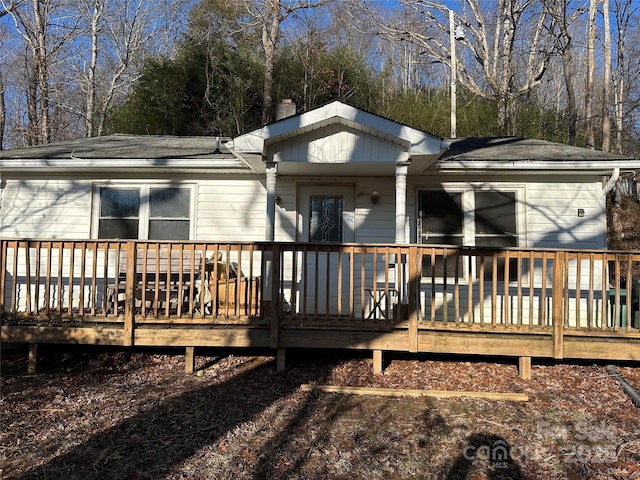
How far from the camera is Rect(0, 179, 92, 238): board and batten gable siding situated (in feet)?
24.5

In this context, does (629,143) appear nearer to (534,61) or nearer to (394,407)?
(534,61)

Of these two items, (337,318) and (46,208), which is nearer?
(337,318)

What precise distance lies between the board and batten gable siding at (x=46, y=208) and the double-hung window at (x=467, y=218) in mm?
5448

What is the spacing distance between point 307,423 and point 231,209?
4.21 m

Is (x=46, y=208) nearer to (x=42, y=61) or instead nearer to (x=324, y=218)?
(x=324, y=218)

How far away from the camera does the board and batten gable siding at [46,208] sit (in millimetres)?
7477

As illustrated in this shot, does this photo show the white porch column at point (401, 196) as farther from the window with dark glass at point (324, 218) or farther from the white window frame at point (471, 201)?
the window with dark glass at point (324, 218)

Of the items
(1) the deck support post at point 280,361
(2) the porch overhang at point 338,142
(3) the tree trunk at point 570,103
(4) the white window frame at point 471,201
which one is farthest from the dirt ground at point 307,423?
(3) the tree trunk at point 570,103

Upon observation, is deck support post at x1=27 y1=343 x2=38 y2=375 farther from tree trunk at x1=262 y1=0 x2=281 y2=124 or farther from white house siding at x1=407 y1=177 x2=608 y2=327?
tree trunk at x1=262 y1=0 x2=281 y2=124

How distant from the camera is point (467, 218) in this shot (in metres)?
7.19

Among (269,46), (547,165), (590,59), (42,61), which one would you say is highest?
(269,46)

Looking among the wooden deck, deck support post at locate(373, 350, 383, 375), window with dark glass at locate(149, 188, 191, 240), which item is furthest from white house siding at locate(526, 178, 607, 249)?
window with dark glass at locate(149, 188, 191, 240)

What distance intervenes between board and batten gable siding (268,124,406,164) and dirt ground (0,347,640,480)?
8.74ft

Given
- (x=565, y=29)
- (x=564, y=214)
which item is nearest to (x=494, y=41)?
(x=565, y=29)
